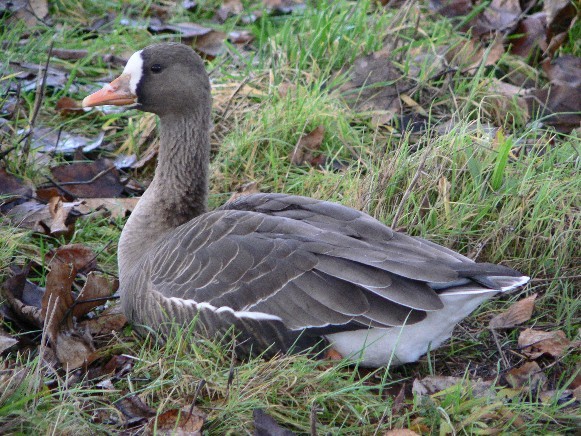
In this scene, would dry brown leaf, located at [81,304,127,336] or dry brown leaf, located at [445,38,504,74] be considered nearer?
dry brown leaf, located at [81,304,127,336]

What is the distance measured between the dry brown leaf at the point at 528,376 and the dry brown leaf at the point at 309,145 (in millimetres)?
1927

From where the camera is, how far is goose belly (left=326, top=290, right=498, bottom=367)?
3.56 m

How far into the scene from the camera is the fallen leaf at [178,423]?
3.15 metres

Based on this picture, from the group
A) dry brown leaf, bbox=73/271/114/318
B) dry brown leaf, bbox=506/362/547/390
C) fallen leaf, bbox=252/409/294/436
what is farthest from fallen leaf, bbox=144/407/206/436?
dry brown leaf, bbox=506/362/547/390

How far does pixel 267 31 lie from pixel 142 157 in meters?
1.62

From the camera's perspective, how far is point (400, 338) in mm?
3615

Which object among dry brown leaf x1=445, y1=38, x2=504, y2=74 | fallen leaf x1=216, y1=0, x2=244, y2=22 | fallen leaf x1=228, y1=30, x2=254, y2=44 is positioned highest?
dry brown leaf x1=445, y1=38, x2=504, y2=74

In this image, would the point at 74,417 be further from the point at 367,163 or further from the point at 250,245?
the point at 367,163

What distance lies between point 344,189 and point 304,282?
1.26 metres

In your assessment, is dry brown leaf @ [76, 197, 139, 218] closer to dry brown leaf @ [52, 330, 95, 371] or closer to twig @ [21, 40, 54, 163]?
twig @ [21, 40, 54, 163]

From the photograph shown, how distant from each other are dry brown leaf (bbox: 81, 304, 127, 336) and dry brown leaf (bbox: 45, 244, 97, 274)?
284 millimetres

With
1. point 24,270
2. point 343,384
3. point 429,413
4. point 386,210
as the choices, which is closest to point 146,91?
point 24,270

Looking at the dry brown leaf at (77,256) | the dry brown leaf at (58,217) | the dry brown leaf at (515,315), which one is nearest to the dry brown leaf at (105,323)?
the dry brown leaf at (77,256)

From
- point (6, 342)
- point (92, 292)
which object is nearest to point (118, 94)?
point (92, 292)
